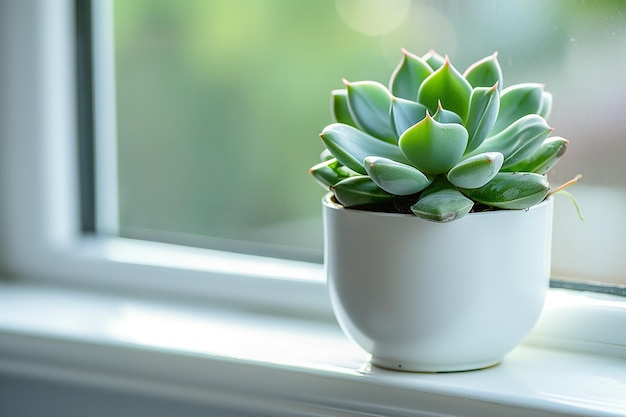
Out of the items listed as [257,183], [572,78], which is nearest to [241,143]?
[257,183]

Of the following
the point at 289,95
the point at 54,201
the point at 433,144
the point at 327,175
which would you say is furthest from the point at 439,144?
the point at 54,201

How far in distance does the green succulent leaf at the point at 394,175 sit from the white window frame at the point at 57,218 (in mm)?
289

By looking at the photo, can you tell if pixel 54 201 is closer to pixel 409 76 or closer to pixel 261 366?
pixel 261 366

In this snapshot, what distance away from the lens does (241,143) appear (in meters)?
0.94

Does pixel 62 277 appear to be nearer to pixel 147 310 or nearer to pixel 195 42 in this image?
pixel 147 310

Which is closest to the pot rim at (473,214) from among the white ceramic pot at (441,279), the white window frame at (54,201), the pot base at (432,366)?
the white ceramic pot at (441,279)

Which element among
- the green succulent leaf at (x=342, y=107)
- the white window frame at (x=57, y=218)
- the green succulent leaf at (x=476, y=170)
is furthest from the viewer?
the white window frame at (x=57, y=218)

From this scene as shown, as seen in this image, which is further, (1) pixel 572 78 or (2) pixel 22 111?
(2) pixel 22 111

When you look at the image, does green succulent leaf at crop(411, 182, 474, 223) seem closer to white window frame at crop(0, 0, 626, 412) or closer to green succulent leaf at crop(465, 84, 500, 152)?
green succulent leaf at crop(465, 84, 500, 152)

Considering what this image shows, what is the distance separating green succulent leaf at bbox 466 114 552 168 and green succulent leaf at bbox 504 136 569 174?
14mm

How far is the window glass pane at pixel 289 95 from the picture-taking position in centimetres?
74

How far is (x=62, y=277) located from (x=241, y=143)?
26 cm

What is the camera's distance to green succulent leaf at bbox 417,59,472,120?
61 cm

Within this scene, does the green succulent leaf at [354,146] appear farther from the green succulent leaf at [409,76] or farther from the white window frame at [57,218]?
the white window frame at [57,218]
